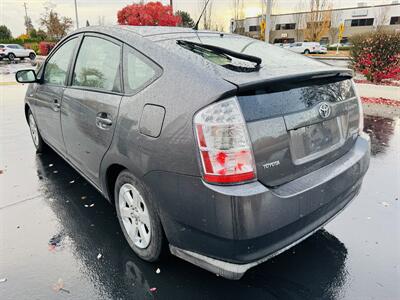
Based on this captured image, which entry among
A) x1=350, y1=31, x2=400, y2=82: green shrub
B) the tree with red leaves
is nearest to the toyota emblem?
x1=350, y1=31, x2=400, y2=82: green shrub

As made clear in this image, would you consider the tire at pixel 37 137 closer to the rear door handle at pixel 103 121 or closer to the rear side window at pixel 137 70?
the rear door handle at pixel 103 121

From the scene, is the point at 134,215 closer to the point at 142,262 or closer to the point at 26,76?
the point at 142,262

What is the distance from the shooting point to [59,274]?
8.00 feet

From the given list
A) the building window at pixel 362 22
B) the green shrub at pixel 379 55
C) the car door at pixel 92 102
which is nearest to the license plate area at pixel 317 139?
the car door at pixel 92 102

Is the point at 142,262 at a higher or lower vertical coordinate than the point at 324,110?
lower

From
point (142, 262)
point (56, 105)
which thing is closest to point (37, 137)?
point (56, 105)

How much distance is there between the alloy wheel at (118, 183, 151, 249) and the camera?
2.37 m

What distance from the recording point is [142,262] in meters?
2.52

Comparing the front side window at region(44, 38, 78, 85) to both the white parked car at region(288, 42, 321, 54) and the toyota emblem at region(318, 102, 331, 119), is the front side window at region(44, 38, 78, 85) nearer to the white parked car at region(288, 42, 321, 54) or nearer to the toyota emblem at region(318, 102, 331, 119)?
the toyota emblem at region(318, 102, 331, 119)

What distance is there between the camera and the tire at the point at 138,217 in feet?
7.33

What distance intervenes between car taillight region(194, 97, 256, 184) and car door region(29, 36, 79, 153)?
218 centimetres

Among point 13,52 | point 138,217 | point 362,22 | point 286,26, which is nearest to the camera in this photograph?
point 138,217

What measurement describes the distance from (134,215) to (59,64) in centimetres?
218

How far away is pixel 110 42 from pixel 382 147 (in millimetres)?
4484
